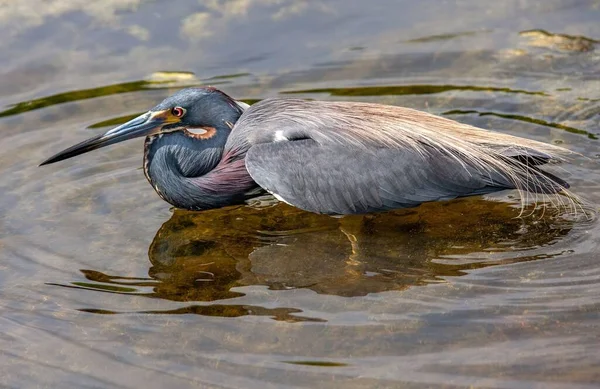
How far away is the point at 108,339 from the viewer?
5.66 m

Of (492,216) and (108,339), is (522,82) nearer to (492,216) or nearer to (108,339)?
(492,216)

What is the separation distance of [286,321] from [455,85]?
3749mm

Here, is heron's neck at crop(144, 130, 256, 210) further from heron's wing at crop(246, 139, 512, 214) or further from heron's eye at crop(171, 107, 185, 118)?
heron's wing at crop(246, 139, 512, 214)

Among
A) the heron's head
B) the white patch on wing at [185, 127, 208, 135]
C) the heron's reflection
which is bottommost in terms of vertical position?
the heron's reflection

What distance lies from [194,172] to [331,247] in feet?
4.09

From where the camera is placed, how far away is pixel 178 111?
23.2ft

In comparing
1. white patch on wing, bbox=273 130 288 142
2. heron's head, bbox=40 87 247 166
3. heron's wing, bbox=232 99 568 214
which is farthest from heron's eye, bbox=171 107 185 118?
white patch on wing, bbox=273 130 288 142

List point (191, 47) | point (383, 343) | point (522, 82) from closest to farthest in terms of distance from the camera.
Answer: point (383, 343) → point (522, 82) → point (191, 47)

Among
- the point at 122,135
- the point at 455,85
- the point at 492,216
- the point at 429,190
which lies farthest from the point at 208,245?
the point at 455,85

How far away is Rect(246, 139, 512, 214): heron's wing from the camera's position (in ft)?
22.0

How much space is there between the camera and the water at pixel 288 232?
5387 mm

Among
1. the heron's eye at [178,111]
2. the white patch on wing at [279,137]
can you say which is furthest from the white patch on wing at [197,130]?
the white patch on wing at [279,137]

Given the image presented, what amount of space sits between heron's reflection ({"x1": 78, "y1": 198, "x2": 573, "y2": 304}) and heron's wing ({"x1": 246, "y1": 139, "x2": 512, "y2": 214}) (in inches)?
11.5

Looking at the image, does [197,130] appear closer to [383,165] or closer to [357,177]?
[357,177]
